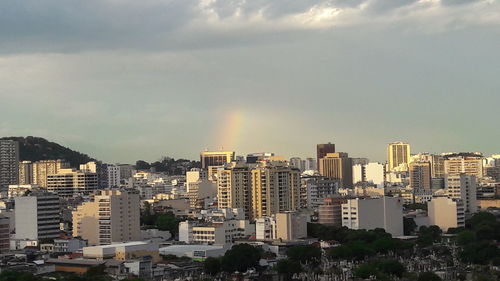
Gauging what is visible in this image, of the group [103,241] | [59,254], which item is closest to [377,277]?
[59,254]

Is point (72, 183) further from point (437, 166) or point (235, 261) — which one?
point (437, 166)

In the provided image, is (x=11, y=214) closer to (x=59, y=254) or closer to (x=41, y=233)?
(x=41, y=233)

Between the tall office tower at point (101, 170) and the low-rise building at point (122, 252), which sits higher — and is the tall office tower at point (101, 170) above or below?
above

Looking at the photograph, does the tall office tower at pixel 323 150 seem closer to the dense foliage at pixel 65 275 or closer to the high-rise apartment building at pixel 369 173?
the high-rise apartment building at pixel 369 173

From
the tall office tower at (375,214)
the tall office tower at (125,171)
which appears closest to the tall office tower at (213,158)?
the tall office tower at (125,171)

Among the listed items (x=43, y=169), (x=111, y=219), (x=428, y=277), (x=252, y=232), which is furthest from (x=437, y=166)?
(x=428, y=277)
